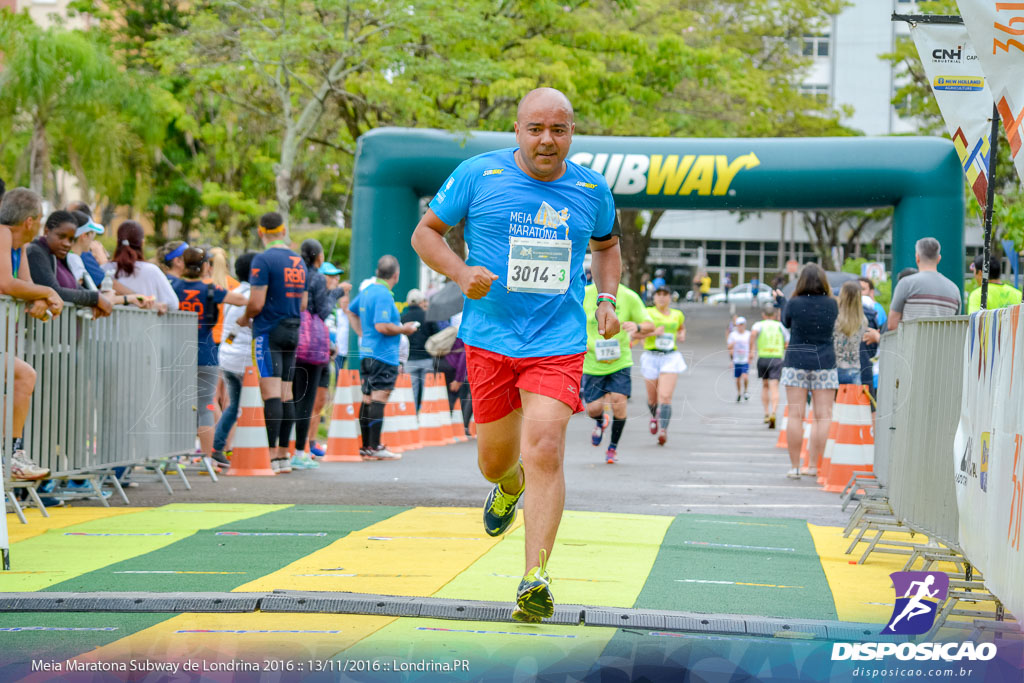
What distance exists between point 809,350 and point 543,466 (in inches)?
284

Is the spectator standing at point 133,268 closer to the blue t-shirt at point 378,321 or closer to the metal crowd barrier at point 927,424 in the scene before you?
the blue t-shirt at point 378,321

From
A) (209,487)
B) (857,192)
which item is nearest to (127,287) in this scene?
(209,487)

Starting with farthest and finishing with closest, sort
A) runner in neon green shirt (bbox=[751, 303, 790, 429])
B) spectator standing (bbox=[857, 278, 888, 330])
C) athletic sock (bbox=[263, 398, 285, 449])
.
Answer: runner in neon green shirt (bbox=[751, 303, 790, 429]) → spectator standing (bbox=[857, 278, 888, 330]) → athletic sock (bbox=[263, 398, 285, 449])

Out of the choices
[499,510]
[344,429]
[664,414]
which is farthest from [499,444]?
[664,414]

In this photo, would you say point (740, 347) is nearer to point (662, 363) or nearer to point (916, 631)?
point (662, 363)

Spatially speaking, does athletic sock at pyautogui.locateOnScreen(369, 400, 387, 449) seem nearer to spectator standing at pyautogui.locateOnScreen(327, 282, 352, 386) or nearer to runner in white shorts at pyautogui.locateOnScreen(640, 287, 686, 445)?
spectator standing at pyautogui.locateOnScreen(327, 282, 352, 386)

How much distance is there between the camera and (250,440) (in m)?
10.8

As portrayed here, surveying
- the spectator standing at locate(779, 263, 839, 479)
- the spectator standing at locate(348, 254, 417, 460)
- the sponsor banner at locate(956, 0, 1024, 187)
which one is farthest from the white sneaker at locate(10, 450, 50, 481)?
the spectator standing at locate(779, 263, 839, 479)

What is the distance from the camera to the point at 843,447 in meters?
10.9

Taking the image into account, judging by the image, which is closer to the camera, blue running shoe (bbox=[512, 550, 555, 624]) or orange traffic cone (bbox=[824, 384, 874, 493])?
blue running shoe (bbox=[512, 550, 555, 624])

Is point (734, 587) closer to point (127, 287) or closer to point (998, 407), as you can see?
point (998, 407)

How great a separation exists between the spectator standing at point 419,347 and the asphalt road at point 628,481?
1244 mm

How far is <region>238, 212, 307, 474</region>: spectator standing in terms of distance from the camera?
35.0ft

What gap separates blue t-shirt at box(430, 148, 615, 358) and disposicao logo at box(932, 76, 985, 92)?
3141mm
